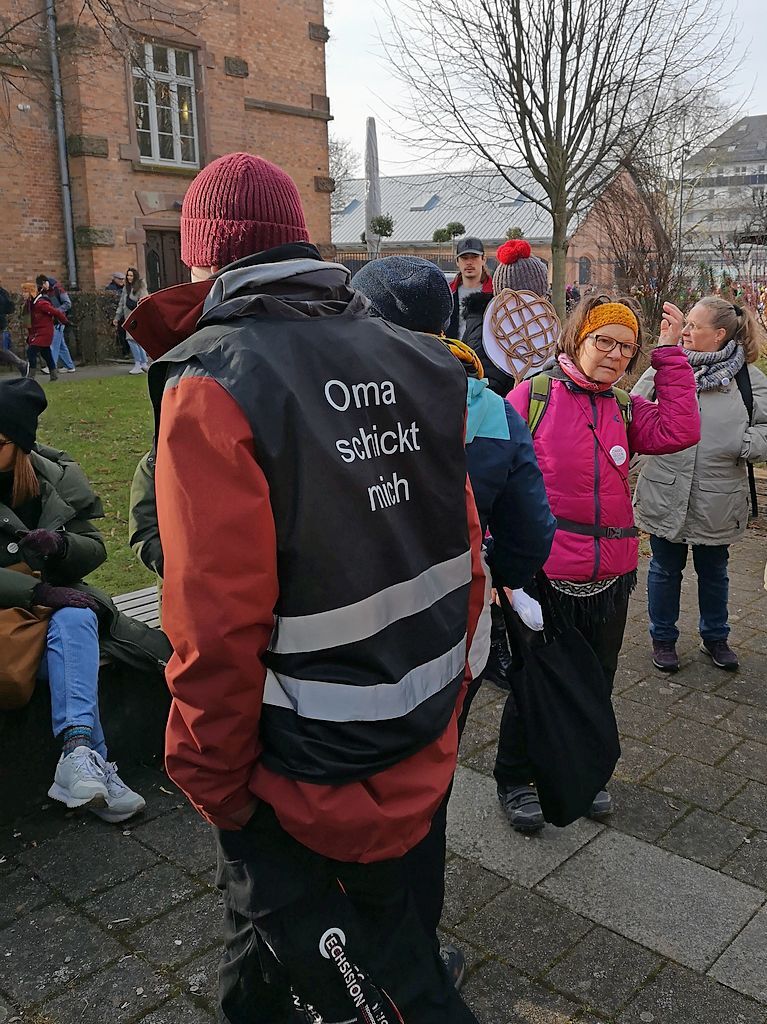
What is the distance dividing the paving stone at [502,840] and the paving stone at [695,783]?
0.43 m

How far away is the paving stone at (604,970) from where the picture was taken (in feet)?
8.41

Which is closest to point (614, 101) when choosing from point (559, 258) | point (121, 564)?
point (559, 258)

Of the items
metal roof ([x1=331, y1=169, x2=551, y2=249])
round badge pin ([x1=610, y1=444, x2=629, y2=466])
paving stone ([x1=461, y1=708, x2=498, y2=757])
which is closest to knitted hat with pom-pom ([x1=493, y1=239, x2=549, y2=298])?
round badge pin ([x1=610, y1=444, x2=629, y2=466])

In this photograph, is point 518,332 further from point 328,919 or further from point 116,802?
point 328,919

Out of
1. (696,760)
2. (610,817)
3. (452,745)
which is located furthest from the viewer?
(696,760)

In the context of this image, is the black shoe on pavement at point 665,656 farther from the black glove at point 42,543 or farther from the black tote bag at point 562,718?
the black glove at point 42,543

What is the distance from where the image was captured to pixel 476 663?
2.38m

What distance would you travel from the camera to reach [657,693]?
14.8 ft

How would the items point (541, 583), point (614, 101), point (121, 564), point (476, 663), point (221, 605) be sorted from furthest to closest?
point (614, 101) → point (121, 564) → point (541, 583) → point (476, 663) → point (221, 605)

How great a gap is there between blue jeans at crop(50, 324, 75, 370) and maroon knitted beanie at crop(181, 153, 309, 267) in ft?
47.8

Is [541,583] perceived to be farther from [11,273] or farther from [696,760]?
[11,273]

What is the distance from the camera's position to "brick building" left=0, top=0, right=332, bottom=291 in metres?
17.4

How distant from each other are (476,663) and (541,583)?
2.66 ft

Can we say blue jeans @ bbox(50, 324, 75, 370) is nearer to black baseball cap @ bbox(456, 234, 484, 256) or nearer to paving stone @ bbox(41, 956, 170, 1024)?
black baseball cap @ bbox(456, 234, 484, 256)
